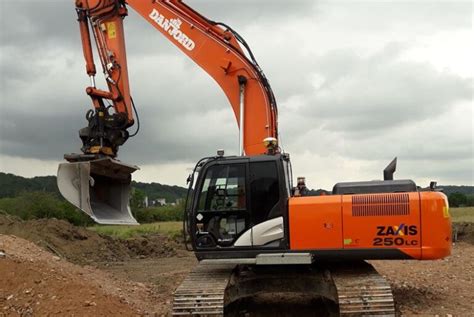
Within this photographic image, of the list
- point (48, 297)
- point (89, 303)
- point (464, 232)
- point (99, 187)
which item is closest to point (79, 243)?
point (99, 187)

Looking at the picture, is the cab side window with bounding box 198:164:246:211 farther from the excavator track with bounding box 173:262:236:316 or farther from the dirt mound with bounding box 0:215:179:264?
the dirt mound with bounding box 0:215:179:264

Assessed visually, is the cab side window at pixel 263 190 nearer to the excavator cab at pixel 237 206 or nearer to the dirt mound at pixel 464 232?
the excavator cab at pixel 237 206

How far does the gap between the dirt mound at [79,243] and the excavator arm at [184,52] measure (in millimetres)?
6978

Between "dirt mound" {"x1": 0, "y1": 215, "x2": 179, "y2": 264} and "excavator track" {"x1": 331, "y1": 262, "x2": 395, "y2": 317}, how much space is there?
34.0ft

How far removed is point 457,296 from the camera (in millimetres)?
10008

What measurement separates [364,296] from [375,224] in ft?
3.31

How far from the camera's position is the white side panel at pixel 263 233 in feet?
26.3

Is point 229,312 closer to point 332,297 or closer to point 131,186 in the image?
point 332,297

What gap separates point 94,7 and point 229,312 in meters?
6.28

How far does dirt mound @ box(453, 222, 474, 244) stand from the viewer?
78.4ft

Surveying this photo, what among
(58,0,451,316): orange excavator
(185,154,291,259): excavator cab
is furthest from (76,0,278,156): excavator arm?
(185,154,291,259): excavator cab

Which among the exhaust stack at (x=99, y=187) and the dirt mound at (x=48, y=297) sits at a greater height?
the exhaust stack at (x=99, y=187)

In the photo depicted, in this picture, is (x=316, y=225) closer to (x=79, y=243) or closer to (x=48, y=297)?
(x=48, y=297)

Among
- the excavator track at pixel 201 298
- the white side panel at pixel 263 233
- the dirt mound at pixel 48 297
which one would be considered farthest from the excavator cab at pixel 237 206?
the dirt mound at pixel 48 297
